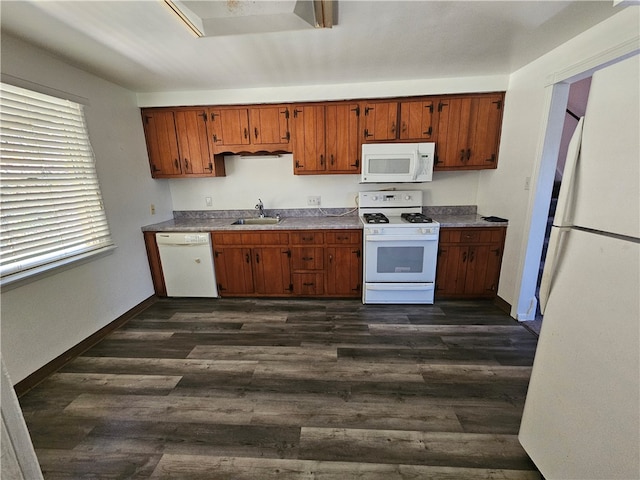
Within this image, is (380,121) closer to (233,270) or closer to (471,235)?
(471,235)

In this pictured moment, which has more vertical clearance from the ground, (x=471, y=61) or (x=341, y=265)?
(x=471, y=61)

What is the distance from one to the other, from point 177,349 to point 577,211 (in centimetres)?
274

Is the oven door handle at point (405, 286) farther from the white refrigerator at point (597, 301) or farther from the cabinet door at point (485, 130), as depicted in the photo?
the white refrigerator at point (597, 301)

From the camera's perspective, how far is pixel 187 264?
9.75ft

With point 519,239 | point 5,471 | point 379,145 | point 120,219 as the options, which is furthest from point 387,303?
point 120,219

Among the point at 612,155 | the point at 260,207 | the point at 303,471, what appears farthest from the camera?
the point at 260,207

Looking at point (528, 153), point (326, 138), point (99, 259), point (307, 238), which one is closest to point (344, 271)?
point (307, 238)

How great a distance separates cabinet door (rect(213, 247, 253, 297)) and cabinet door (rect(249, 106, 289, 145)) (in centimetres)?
127

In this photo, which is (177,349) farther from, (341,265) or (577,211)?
(577,211)

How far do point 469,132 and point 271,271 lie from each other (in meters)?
2.66

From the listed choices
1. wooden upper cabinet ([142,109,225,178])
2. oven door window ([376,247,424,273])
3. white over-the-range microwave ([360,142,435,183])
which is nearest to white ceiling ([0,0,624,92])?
wooden upper cabinet ([142,109,225,178])

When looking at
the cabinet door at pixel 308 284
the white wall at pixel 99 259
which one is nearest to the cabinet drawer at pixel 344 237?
the cabinet door at pixel 308 284

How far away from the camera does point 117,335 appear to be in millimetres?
2410

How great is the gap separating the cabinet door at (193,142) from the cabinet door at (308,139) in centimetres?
103
